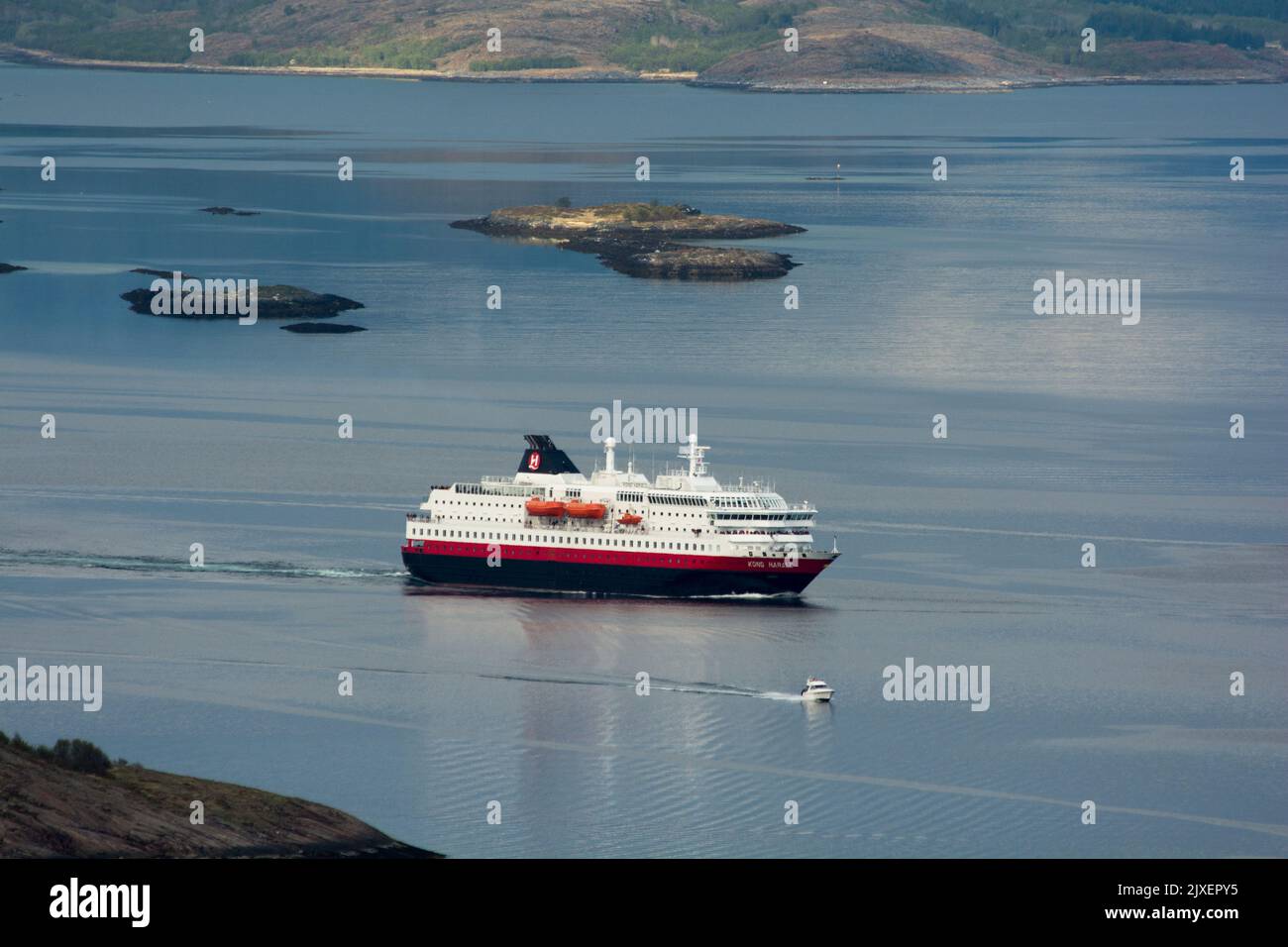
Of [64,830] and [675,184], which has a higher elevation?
[675,184]

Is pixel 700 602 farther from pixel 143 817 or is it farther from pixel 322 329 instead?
pixel 322 329

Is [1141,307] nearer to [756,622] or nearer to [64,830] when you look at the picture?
[756,622]

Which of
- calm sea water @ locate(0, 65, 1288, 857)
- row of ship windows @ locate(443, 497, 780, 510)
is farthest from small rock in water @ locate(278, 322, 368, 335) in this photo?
row of ship windows @ locate(443, 497, 780, 510)

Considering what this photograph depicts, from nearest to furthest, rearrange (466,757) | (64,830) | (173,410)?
1. (64,830)
2. (466,757)
3. (173,410)

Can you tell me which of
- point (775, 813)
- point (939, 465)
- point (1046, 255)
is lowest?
point (775, 813)

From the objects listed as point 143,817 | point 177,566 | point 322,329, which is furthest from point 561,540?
point 322,329

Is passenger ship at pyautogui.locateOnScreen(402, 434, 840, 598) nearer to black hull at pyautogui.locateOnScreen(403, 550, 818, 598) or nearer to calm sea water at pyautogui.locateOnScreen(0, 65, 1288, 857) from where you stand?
black hull at pyautogui.locateOnScreen(403, 550, 818, 598)

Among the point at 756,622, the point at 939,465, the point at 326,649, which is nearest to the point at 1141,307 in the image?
the point at 939,465
